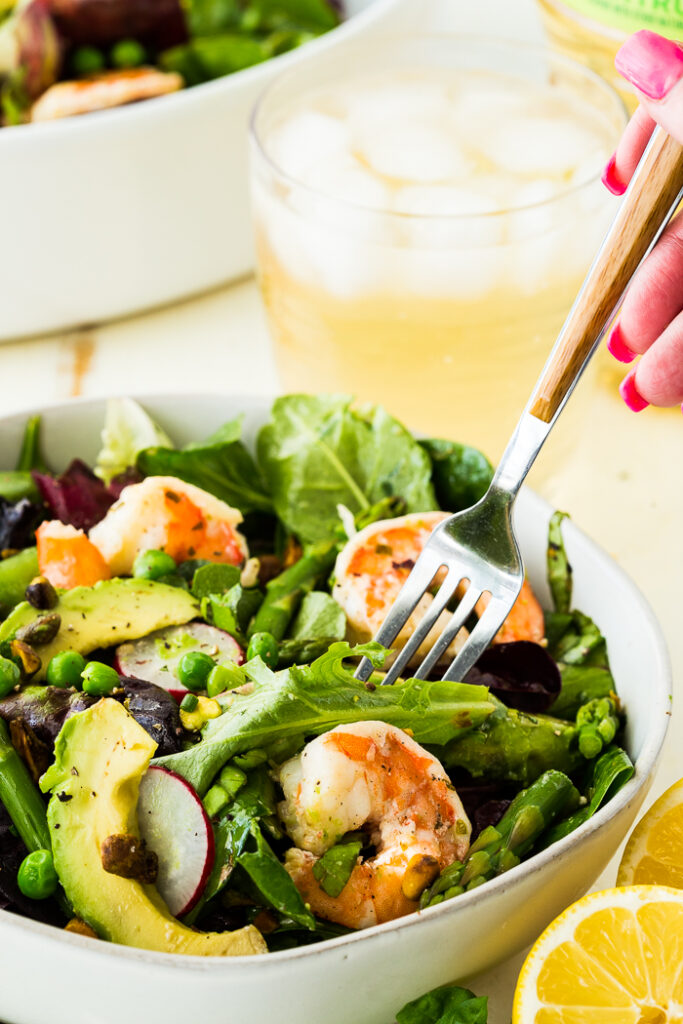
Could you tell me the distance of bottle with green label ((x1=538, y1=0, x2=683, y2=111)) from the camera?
6.00 ft

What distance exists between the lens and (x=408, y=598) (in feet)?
4.44

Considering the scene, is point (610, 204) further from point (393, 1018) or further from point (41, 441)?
point (393, 1018)

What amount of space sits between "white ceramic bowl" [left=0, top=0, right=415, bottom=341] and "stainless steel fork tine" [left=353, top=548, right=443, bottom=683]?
1.14 m

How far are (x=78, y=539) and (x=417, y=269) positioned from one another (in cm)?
61

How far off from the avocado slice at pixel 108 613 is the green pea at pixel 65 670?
0.12ft

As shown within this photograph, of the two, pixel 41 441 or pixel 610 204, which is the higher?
pixel 610 204

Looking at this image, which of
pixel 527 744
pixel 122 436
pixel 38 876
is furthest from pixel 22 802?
pixel 122 436

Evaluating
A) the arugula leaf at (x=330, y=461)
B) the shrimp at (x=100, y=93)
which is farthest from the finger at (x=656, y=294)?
the shrimp at (x=100, y=93)

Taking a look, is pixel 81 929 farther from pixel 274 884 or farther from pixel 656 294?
pixel 656 294

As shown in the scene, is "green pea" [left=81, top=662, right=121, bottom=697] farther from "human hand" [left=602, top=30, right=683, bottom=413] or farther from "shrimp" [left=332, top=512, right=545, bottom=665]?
"human hand" [left=602, top=30, right=683, bottom=413]

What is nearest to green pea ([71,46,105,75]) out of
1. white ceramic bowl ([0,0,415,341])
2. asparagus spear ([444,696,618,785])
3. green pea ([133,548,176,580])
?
white ceramic bowl ([0,0,415,341])

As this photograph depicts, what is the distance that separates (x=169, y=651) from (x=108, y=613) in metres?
0.08

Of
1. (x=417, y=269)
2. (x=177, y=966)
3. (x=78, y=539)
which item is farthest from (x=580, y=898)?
Result: (x=417, y=269)

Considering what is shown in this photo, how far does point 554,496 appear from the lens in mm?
1994
